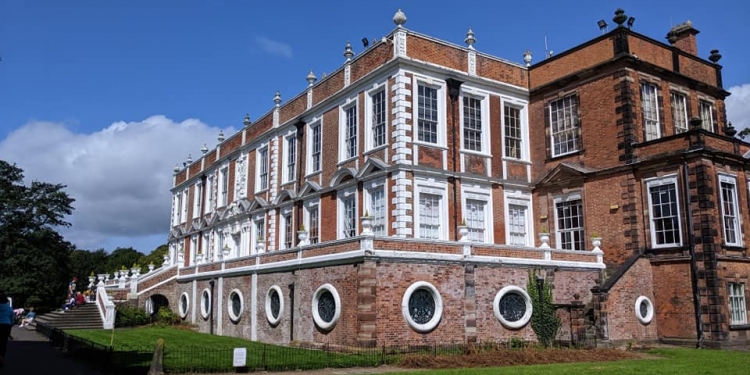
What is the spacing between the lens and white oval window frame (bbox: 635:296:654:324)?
2175 centimetres

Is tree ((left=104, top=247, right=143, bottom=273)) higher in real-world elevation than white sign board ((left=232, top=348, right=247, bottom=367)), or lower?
higher

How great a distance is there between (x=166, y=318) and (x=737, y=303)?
26.1 m

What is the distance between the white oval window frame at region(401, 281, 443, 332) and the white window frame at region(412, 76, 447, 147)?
6.47 metres

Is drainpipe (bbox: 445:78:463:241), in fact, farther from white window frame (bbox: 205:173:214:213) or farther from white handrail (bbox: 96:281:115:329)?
white window frame (bbox: 205:173:214:213)

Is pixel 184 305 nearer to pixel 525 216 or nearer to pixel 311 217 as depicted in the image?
pixel 311 217

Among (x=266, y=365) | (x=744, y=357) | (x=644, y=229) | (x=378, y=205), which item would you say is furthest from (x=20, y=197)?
(x=744, y=357)

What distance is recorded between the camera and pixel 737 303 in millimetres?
22031

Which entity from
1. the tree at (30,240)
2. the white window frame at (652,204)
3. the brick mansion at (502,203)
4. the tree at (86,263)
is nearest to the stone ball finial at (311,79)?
the brick mansion at (502,203)

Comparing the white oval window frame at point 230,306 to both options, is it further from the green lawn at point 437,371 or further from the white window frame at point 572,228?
the white window frame at point 572,228

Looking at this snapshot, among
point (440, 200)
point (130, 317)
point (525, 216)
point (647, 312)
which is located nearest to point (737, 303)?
point (647, 312)

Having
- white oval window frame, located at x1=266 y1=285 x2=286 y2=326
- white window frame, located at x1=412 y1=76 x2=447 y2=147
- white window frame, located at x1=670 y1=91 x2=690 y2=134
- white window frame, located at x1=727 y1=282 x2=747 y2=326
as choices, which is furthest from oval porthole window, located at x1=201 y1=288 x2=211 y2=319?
white window frame, located at x1=670 y1=91 x2=690 y2=134

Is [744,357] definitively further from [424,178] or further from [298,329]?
[298,329]

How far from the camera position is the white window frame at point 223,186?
39.8 m

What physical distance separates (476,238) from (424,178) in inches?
137
